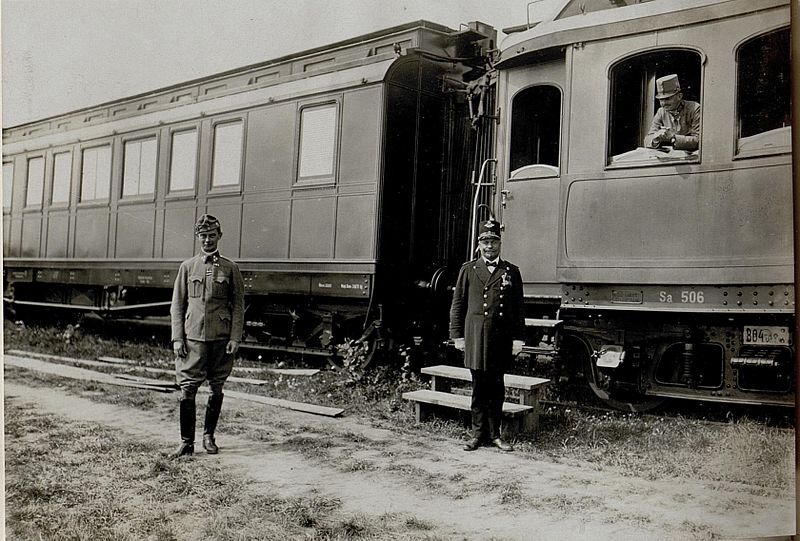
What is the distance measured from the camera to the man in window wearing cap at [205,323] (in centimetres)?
295

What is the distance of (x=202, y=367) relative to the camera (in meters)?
2.98

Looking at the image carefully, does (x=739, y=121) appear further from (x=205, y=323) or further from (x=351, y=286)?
(x=205, y=323)

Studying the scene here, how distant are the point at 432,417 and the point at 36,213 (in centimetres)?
206

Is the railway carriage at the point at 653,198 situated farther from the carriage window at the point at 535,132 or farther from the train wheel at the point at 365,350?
the train wheel at the point at 365,350

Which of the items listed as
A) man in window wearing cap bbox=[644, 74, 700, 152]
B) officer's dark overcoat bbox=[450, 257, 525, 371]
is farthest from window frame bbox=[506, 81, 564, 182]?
officer's dark overcoat bbox=[450, 257, 525, 371]

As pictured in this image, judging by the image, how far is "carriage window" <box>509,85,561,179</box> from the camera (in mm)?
3578

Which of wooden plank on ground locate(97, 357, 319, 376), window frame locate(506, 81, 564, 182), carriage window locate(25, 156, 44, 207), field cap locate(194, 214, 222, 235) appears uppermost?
window frame locate(506, 81, 564, 182)

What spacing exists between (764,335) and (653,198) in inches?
32.0

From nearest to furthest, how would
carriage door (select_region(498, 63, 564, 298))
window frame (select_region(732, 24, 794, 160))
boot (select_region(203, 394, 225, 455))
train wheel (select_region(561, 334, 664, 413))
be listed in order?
boot (select_region(203, 394, 225, 455)) → window frame (select_region(732, 24, 794, 160)) → train wheel (select_region(561, 334, 664, 413)) → carriage door (select_region(498, 63, 564, 298))

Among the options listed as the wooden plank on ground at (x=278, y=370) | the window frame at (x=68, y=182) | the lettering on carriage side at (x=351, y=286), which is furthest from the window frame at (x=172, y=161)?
the lettering on carriage side at (x=351, y=286)

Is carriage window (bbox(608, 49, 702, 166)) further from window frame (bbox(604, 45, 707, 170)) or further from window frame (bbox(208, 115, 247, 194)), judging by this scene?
window frame (bbox(208, 115, 247, 194))

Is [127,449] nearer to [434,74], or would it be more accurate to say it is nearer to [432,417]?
[432,417]

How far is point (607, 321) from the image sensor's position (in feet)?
11.4

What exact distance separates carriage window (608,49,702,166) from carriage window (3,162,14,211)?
2.70m
